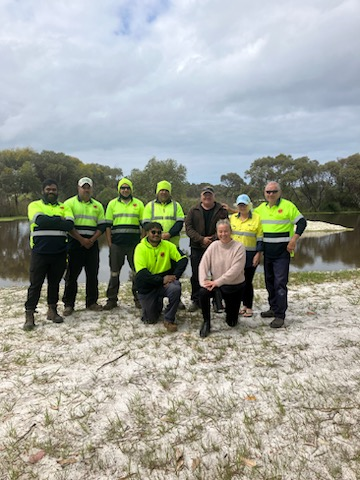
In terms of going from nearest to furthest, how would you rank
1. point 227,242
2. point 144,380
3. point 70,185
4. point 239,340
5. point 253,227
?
point 144,380 → point 239,340 → point 227,242 → point 253,227 → point 70,185

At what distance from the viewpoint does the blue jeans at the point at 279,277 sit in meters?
5.37

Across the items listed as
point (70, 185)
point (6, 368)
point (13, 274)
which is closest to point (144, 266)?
point (6, 368)

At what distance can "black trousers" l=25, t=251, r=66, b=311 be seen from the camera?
17.9 feet

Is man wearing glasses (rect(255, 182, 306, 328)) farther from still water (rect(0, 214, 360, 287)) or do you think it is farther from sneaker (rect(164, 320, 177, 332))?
still water (rect(0, 214, 360, 287))

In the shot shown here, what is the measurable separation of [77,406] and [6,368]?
4.61 feet

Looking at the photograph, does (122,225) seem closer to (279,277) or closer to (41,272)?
(41,272)

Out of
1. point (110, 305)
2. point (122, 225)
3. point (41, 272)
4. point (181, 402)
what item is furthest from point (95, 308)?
point (181, 402)

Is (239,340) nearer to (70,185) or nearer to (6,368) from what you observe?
(6,368)

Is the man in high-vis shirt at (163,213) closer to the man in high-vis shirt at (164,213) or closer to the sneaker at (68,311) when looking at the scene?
the man in high-vis shirt at (164,213)

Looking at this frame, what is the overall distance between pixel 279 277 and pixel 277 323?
0.72 meters

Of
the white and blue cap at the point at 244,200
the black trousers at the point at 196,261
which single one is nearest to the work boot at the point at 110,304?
the black trousers at the point at 196,261

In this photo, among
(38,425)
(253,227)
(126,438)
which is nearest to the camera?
(126,438)

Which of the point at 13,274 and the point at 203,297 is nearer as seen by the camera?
the point at 203,297

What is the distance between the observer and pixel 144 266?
17.7 ft
